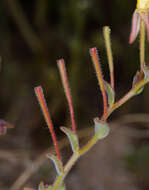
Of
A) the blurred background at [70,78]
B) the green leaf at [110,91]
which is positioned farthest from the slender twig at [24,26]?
the green leaf at [110,91]

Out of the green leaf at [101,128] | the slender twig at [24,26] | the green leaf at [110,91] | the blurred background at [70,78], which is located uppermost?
the green leaf at [110,91]

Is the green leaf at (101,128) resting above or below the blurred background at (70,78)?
above

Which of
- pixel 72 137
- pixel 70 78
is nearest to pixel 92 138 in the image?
pixel 72 137

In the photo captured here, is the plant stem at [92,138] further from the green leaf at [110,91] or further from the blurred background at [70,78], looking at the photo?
the blurred background at [70,78]

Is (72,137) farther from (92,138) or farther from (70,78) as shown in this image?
(70,78)

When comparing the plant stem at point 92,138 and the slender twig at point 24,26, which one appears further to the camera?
the slender twig at point 24,26

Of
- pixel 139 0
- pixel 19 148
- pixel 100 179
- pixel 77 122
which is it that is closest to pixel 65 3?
pixel 77 122

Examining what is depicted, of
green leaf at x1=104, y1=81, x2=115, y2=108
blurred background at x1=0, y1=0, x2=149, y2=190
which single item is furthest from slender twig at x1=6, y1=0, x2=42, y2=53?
green leaf at x1=104, y1=81, x2=115, y2=108
